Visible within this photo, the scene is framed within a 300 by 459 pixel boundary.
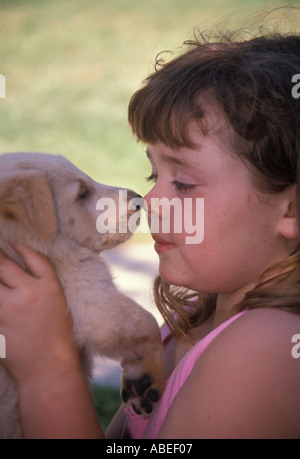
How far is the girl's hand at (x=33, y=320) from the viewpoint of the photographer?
5.86ft

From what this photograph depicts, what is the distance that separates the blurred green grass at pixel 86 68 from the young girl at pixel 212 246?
4901 mm

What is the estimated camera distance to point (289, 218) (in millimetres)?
1877

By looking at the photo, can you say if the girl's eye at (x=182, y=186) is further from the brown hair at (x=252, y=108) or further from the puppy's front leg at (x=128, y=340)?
the puppy's front leg at (x=128, y=340)

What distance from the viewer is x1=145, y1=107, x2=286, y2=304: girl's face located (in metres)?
1.84

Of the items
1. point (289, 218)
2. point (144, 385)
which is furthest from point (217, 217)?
point (144, 385)

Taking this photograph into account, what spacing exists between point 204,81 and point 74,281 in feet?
2.56

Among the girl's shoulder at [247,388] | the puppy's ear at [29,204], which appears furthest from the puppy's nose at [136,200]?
the girl's shoulder at [247,388]

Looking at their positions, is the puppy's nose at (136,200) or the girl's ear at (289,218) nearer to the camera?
the girl's ear at (289,218)

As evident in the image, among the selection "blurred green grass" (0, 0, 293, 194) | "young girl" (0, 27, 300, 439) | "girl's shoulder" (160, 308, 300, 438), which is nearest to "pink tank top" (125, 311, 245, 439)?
"young girl" (0, 27, 300, 439)

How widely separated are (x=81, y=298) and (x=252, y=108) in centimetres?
80

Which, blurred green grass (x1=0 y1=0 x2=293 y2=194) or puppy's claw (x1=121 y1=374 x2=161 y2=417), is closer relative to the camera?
puppy's claw (x1=121 y1=374 x2=161 y2=417)

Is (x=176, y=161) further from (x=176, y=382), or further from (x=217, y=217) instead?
(x=176, y=382)

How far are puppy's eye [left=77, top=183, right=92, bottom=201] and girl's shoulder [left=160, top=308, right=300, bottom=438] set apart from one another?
0.79m

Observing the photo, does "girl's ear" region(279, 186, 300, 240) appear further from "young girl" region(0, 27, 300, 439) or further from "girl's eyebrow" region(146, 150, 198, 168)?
"girl's eyebrow" region(146, 150, 198, 168)
